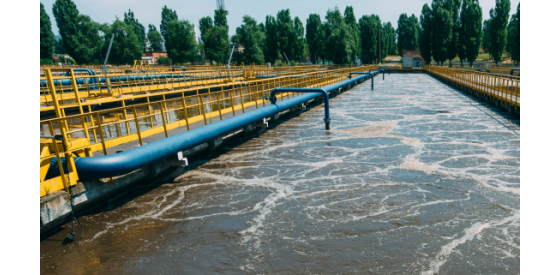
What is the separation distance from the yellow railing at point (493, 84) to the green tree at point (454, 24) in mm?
35730

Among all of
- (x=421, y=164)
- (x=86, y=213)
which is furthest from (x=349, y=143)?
(x=86, y=213)

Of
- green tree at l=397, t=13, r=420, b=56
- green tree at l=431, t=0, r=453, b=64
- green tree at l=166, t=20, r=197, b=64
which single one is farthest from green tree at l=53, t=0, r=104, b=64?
green tree at l=397, t=13, r=420, b=56

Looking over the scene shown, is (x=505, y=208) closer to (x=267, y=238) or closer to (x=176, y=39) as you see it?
(x=267, y=238)

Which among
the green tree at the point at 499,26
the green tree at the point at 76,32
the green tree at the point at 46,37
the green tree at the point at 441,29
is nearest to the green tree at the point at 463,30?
the green tree at the point at 441,29

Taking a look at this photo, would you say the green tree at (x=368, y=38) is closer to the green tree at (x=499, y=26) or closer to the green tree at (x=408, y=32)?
the green tree at (x=408, y=32)

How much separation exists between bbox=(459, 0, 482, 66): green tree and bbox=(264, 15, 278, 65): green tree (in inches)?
1319

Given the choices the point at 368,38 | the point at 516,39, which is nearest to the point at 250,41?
the point at 368,38

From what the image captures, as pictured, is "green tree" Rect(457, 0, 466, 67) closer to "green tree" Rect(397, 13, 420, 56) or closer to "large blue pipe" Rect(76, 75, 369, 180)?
"green tree" Rect(397, 13, 420, 56)

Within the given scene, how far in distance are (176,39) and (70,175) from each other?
244ft

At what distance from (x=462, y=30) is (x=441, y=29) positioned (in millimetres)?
3676

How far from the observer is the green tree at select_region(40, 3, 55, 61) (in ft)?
227

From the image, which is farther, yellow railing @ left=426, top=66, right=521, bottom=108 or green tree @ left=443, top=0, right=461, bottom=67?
green tree @ left=443, top=0, right=461, bottom=67

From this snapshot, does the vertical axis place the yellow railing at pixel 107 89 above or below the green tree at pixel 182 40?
below

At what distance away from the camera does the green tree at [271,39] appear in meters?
73.2
